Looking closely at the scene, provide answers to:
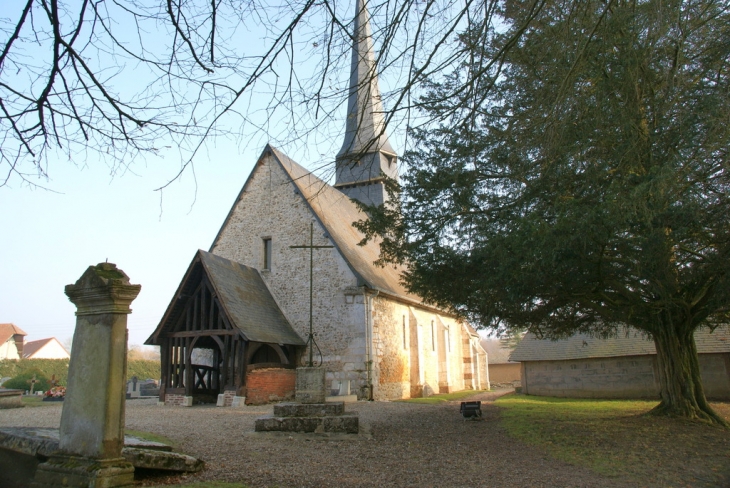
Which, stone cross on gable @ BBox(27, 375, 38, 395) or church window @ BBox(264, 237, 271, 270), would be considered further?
stone cross on gable @ BBox(27, 375, 38, 395)

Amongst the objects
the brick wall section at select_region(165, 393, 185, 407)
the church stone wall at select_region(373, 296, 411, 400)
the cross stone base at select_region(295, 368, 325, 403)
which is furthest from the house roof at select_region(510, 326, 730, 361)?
the brick wall section at select_region(165, 393, 185, 407)

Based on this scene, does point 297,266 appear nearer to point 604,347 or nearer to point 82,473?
point 604,347

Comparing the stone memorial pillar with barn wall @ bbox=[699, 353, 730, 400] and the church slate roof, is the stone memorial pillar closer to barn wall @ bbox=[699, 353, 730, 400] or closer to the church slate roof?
the church slate roof

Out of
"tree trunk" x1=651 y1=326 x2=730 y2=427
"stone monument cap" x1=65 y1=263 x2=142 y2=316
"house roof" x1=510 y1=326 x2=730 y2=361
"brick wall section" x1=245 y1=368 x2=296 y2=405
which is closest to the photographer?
"stone monument cap" x1=65 y1=263 x2=142 y2=316

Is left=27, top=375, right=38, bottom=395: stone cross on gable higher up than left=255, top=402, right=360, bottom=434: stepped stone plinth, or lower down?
higher up

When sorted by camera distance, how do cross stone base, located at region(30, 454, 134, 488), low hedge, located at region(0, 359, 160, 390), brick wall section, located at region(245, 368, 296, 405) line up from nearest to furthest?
cross stone base, located at region(30, 454, 134, 488)
brick wall section, located at region(245, 368, 296, 405)
low hedge, located at region(0, 359, 160, 390)

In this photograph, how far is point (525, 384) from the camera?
22.5 metres

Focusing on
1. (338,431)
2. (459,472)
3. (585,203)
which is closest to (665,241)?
(585,203)

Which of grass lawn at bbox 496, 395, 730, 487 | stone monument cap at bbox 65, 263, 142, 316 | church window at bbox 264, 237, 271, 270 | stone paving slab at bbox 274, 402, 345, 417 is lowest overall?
grass lawn at bbox 496, 395, 730, 487

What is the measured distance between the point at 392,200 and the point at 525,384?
14.5 metres

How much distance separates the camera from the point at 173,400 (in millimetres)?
16219

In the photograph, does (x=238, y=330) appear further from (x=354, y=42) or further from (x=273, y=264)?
(x=354, y=42)

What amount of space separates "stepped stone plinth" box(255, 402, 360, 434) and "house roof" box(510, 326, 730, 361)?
11581 mm

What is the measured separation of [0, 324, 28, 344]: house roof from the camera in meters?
48.3
